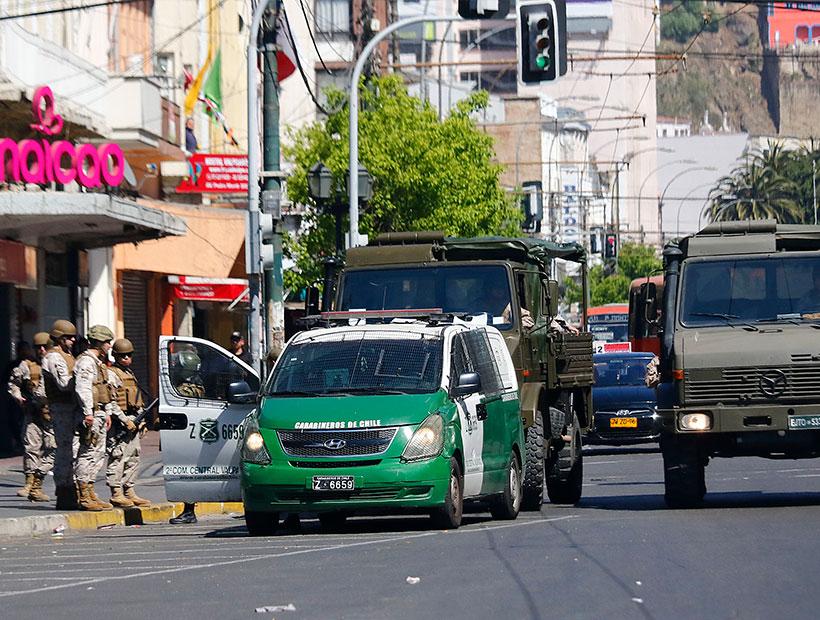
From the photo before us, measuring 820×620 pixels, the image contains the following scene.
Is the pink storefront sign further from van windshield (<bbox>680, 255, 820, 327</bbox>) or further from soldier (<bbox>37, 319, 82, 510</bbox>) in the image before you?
van windshield (<bbox>680, 255, 820, 327</bbox>)

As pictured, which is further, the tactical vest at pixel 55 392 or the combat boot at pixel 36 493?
the combat boot at pixel 36 493

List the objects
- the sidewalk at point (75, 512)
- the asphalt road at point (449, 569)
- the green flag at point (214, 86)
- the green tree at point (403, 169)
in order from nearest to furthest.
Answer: the asphalt road at point (449, 569)
the sidewalk at point (75, 512)
the green tree at point (403, 169)
the green flag at point (214, 86)

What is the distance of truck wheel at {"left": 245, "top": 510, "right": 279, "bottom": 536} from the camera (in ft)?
43.7

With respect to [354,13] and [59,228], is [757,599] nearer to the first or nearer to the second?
[59,228]

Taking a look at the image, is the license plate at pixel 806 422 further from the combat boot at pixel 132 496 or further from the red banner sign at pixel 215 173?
the red banner sign at pixel 215 173

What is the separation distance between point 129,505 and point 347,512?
4.46 meters

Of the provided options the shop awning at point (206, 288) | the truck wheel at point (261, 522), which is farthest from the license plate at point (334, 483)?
the shop awning at point (206, 288)

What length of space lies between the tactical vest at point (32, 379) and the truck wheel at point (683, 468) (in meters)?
8.10

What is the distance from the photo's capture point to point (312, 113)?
226 feet

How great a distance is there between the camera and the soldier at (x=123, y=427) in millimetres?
16500

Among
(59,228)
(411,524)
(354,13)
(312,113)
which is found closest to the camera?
(411,524)

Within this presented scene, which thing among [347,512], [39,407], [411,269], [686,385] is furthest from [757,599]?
[39,407]

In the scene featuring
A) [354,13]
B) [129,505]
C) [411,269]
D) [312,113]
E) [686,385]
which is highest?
[354,13]

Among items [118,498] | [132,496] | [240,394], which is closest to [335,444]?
[240,394]
